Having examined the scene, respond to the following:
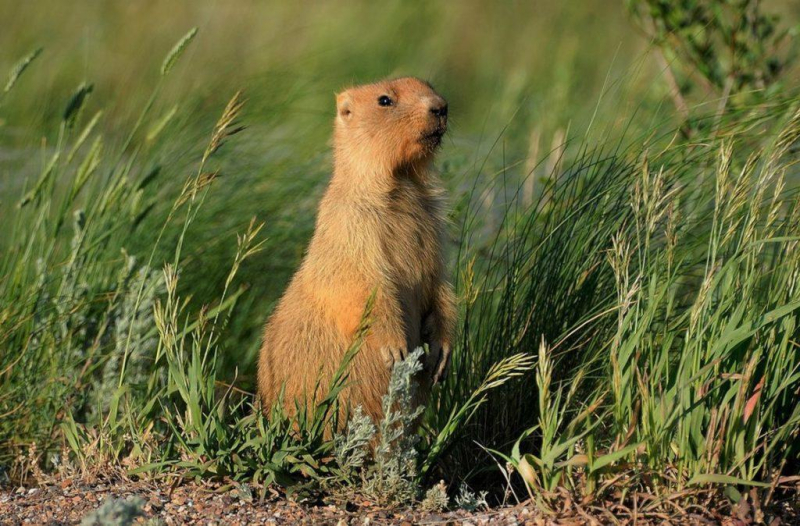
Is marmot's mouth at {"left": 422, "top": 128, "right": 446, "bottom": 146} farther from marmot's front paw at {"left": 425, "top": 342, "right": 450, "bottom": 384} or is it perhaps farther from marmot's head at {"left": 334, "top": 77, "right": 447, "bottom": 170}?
marmot's front paw at {"left": 425, "top": 342, "right": 450, "bottom": 384}

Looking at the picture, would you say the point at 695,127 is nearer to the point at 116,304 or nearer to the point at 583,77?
the point at 116,304

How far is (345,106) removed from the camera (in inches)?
191

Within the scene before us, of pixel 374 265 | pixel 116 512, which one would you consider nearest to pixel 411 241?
pixel 374 265

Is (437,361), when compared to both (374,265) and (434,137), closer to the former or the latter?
(374,265)

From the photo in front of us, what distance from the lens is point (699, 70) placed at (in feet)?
20.1

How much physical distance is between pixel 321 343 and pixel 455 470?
80 cm

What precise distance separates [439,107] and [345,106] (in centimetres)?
51

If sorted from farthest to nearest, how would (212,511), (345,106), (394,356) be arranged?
(345,106) → (394,356) → (212,511)

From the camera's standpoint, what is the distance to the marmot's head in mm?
4562

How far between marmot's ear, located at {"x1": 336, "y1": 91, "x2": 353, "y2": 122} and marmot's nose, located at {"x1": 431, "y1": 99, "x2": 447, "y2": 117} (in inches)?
17.7

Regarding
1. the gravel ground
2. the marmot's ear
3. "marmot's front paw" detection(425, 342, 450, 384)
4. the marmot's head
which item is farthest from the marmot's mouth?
the gravel ground

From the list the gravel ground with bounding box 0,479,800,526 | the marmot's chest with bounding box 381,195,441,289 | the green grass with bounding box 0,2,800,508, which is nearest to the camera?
the green grass with bounding box 0,2,800,508

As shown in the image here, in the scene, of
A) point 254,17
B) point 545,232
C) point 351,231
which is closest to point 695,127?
point 545,232

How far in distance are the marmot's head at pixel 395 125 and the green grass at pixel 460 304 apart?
344mm
